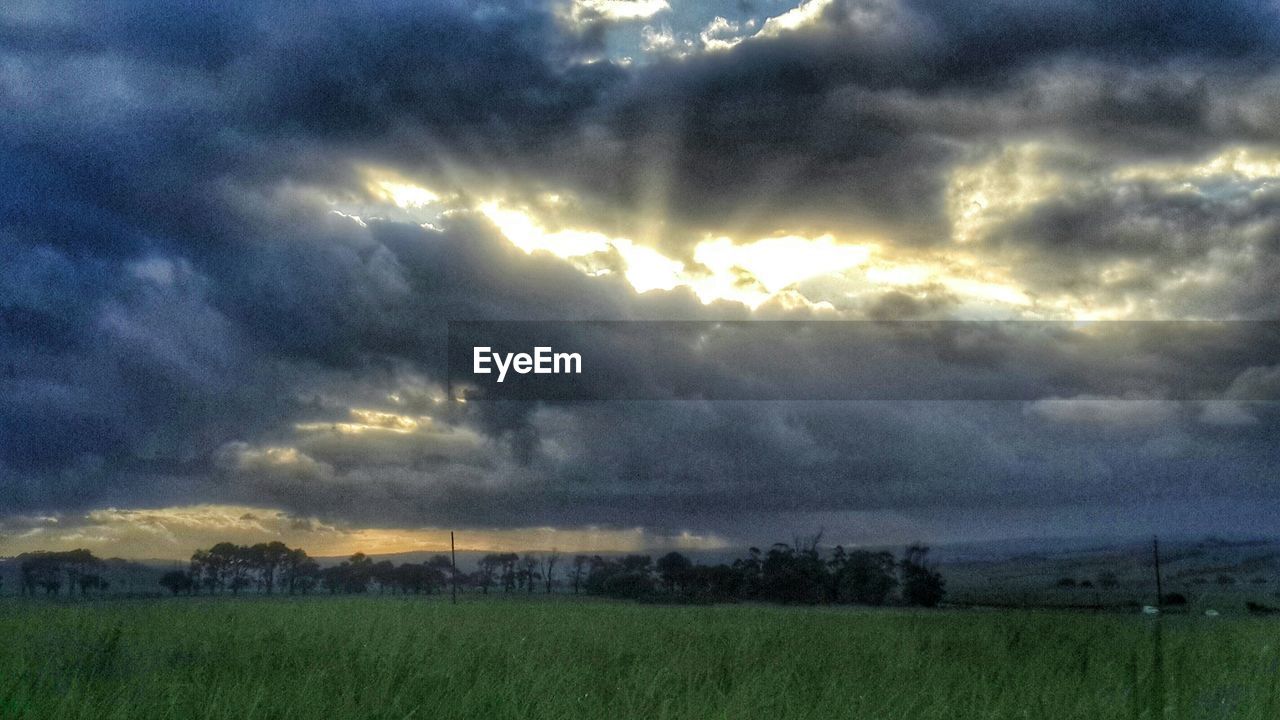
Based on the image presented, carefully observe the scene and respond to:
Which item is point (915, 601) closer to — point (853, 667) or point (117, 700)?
point (853, 667)

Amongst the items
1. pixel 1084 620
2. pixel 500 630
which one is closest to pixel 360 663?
pixel 500 630

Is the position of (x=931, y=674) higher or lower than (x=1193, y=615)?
lower

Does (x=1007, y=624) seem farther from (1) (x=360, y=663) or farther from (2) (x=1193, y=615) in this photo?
(1) (x=360, y=663)

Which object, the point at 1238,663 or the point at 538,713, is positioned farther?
the point at 1238,663

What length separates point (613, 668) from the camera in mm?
12648

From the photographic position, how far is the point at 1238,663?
13.4m

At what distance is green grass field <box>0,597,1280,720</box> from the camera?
9.25 meters

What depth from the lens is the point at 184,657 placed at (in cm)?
1230

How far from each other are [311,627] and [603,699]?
6517 millimetres

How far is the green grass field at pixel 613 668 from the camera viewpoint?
9.25m

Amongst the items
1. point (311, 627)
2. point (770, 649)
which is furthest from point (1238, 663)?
point (311, 627)

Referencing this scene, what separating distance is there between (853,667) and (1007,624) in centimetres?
538

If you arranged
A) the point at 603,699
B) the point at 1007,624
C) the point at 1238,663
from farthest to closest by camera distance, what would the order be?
the point at 1007,624 < the point at 1238,663 < the point at 603,699

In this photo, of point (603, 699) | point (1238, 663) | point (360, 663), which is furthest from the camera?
point (1238, 663)
